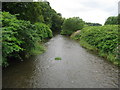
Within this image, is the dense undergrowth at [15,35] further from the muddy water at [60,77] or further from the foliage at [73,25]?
the foliage at [73,25]

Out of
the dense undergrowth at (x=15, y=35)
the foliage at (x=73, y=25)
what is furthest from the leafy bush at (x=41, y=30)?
the foliage at (x=73, y=25)

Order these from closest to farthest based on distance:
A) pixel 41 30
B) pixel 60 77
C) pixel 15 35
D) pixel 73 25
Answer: pixel 60 77 < pixel 15 35 < pixel 41 30 < pixel 73 25

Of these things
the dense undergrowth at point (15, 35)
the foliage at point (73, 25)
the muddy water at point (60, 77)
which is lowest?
the muddy water at point (60, 77)

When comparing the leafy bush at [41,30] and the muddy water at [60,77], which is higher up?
the leafy bush at [41,30]

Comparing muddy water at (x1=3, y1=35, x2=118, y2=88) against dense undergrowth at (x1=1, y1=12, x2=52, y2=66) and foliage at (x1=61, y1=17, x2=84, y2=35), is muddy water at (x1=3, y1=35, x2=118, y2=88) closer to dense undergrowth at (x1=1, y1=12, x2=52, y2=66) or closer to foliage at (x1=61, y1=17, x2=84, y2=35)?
dense undergrowth at (x1=1, y1=12, x2=52, y2=66)

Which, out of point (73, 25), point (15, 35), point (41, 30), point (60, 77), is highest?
point (73, 25)

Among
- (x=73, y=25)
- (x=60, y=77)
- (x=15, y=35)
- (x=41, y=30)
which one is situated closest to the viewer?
(x=60, y=77)

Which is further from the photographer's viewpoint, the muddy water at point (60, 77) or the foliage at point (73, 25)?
the foliage at point (73, 25)

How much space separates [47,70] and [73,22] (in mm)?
20907

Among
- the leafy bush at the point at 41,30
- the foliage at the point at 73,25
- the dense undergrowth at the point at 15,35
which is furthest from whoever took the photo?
the foliage at the point at 73,25

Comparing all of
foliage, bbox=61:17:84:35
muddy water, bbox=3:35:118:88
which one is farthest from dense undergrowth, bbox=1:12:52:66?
foliage, bbox=61:17:84:35

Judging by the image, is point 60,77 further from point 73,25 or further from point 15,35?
point 73,25

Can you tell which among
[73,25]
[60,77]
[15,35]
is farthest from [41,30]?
[73,25]

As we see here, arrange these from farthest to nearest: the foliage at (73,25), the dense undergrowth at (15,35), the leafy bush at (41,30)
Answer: the foliage at (73,25)
the leafy bush at (41,30)
the dense undergrowth at (15,35)
